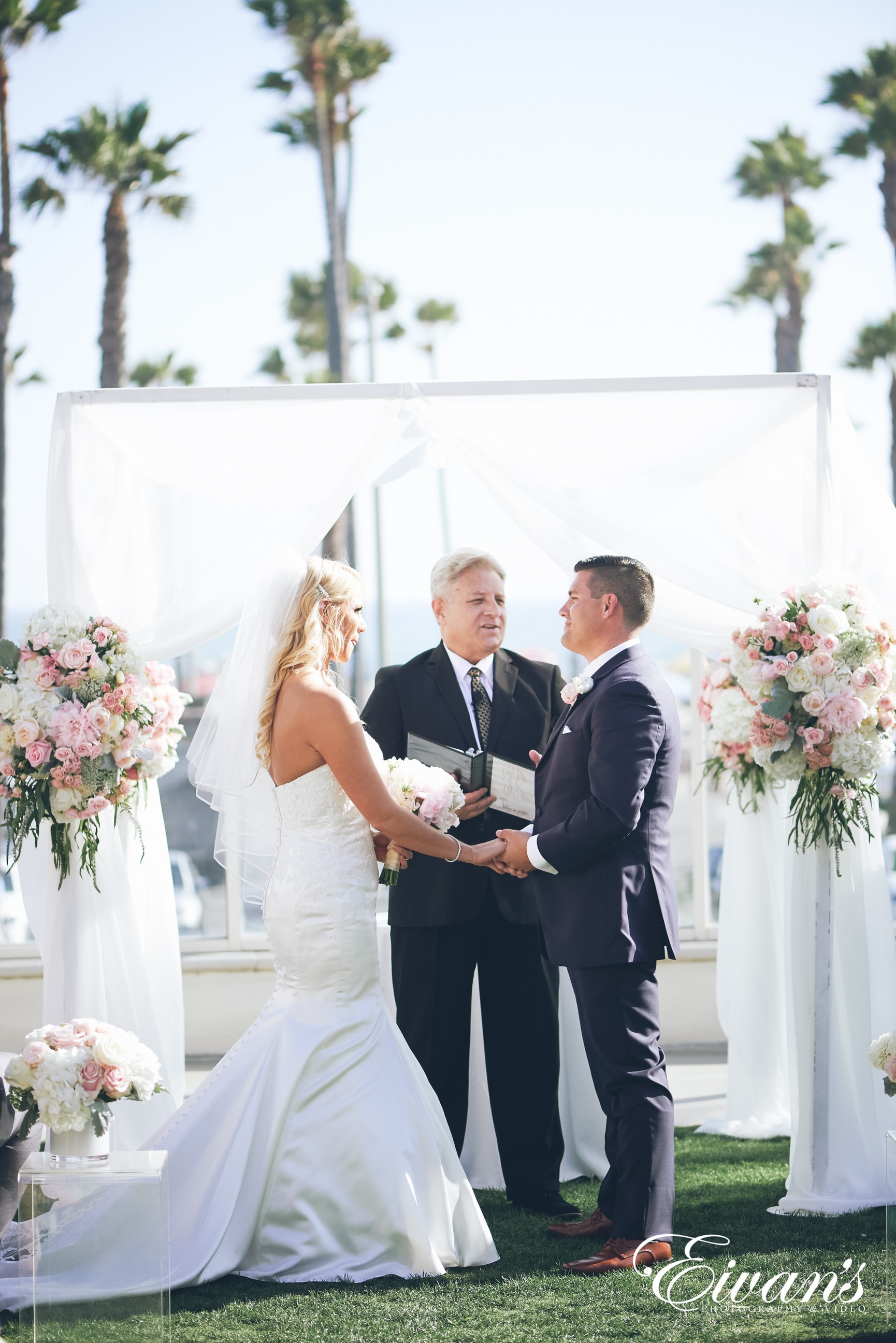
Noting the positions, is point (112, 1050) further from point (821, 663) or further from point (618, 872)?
point (821, 663)

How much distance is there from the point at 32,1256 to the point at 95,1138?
0.31 meters

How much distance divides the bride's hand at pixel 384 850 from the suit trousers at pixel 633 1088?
0.65m

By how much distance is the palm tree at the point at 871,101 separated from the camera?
1638cm

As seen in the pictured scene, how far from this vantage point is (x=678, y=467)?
5109 millimetres

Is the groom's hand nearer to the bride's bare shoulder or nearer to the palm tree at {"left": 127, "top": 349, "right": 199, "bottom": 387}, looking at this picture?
the bride's bare shoulder

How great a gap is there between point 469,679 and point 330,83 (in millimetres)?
16725

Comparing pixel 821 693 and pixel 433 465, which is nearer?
pixel 821 693

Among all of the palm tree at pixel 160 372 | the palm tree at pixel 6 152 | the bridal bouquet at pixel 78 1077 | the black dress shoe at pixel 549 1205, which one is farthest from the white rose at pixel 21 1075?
the palm tree at pixel 160 372

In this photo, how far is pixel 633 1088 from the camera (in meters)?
3.95

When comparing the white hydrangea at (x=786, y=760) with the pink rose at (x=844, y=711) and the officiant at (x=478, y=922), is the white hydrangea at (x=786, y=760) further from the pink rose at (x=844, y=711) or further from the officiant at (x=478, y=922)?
the officiant at (x=478, y=922)

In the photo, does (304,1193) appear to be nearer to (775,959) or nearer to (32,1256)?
(32,1256)

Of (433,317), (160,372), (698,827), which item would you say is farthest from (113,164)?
(433,317)

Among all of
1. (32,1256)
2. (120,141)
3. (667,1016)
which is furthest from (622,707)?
(120,141)

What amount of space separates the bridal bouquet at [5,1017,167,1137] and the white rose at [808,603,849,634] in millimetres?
2525
